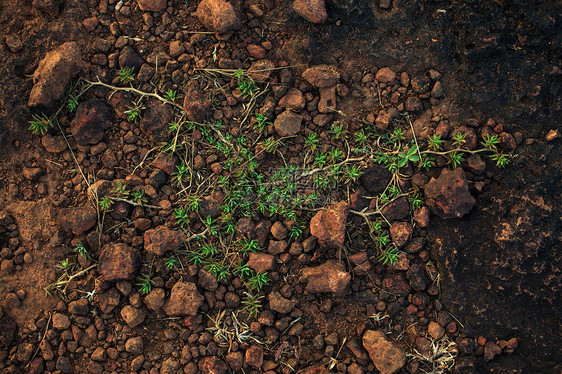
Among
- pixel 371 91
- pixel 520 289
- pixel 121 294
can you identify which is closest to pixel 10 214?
pixel 121 294

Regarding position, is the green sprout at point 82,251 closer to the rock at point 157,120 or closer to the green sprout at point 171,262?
the green sprout at point 171,262

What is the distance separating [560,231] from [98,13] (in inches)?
127

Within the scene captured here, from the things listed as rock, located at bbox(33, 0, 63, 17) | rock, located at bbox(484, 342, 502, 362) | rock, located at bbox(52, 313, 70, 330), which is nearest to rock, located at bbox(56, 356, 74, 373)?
rock, located at bbox(52, 313, 70, 330)

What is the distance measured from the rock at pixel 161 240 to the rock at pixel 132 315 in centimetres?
37

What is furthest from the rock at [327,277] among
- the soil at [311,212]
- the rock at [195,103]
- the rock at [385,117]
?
the rock at [195,103]

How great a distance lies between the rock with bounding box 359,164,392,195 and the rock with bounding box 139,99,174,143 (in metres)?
1.32

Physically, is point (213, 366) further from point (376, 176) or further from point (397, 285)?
point (376, 176)

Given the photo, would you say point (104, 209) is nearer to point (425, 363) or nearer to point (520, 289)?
point (425, 363)

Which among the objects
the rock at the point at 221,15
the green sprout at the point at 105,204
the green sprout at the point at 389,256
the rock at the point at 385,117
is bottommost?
the green sprout at the point at 389,256

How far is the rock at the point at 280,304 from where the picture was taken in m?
2.52

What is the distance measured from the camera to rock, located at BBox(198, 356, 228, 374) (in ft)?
8.18

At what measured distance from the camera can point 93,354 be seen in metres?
2.54

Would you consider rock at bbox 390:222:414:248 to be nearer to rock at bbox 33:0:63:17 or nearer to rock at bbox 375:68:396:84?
rock at bbox 375:68:396:84

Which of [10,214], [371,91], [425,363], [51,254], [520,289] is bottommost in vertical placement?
[425,363]
